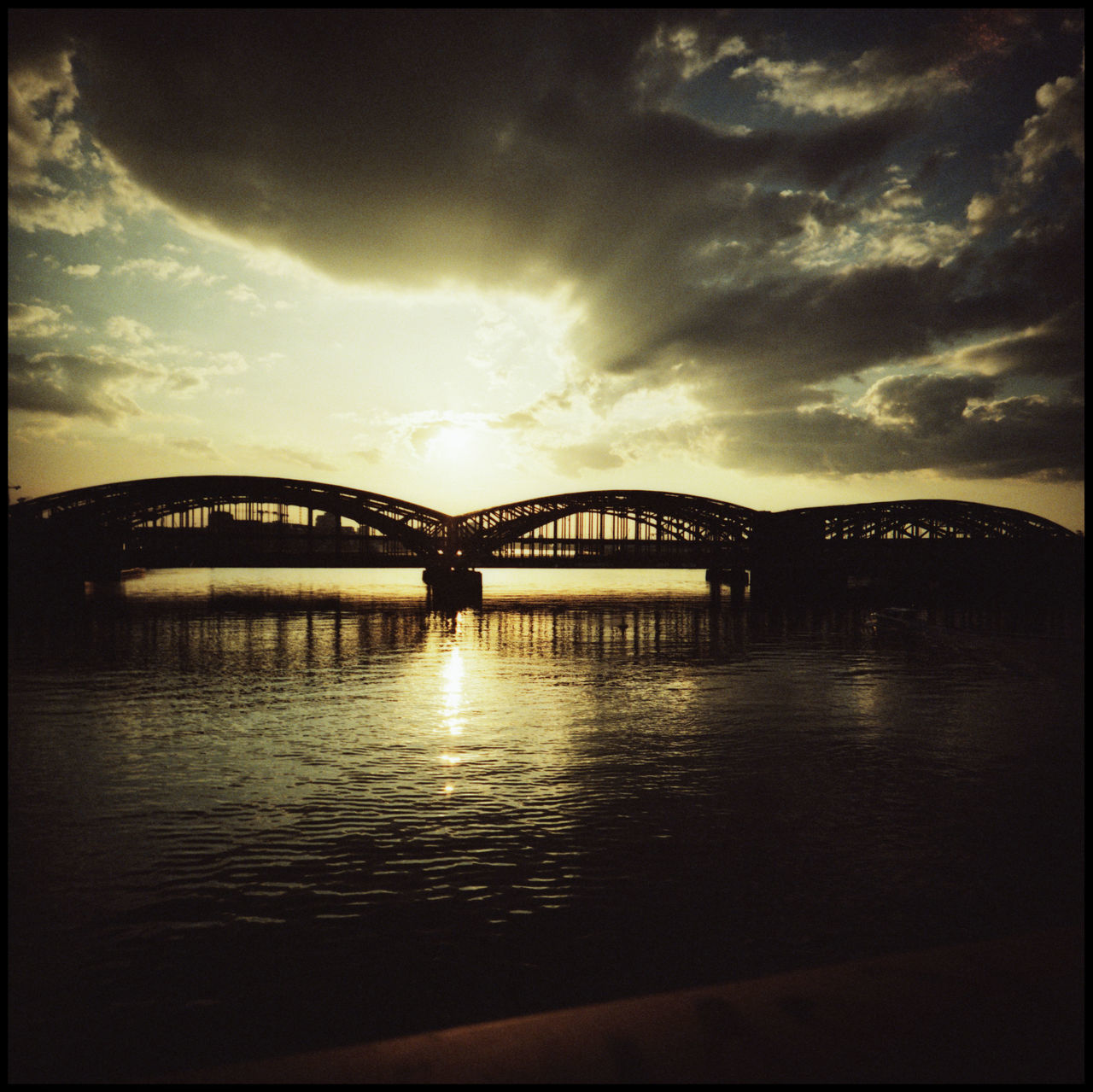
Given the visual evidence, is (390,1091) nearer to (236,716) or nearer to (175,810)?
(175,810)

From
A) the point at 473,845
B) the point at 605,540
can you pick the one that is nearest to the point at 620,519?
the point at 605,540

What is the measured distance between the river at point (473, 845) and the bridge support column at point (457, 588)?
63.4 m

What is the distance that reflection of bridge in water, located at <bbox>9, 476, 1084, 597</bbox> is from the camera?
101 m

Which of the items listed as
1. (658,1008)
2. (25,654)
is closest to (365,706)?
(658,1008)

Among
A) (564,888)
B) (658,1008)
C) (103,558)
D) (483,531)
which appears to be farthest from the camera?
(483,531)

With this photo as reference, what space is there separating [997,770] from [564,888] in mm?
12263

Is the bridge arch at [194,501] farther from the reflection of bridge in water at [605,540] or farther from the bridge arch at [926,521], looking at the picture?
the bridge arch at [926,521]

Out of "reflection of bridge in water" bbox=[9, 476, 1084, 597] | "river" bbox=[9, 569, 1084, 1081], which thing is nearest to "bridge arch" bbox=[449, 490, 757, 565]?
"reflection of bridge in water" bbox=[9, 476, 1084, 597]

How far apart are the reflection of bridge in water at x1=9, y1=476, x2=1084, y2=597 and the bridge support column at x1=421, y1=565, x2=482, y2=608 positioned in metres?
0.25

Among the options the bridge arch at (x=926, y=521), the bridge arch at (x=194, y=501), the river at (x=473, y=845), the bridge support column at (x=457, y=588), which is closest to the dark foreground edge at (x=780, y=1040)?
the river at (x=473, y=845)

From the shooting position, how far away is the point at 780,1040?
5.66m

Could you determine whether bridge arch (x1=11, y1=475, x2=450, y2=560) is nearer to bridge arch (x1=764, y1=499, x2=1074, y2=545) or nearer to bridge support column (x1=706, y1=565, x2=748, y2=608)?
bridge support column (x1=706, y1=565, x2=748, y2=608)

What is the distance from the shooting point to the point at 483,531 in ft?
429

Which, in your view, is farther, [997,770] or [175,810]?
[997,770]
